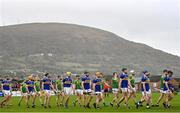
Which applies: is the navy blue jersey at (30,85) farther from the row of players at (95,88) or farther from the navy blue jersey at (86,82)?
the navy blue jersey at (86,82)

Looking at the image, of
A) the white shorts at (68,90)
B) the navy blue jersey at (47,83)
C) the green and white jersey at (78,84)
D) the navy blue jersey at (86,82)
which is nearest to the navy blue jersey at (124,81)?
the navy blue jersey at (86,82)

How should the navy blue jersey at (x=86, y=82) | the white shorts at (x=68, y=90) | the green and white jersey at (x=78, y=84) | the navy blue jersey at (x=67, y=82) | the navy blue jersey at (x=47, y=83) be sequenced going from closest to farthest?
the navy blue jersey at (x=86, y=82), the white shorts at (x=68, y=90), the navy blue jersey at (x=67, y=82), the navy blue jersey at (x=47, y=83), the green and white jersey at (x=78, y=84)

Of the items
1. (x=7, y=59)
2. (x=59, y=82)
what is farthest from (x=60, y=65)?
(x=59, y=82)

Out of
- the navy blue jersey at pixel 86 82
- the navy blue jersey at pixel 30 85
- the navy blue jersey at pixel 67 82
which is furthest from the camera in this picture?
the navy blue jersey at pixel 30 85

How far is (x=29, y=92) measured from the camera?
108ft

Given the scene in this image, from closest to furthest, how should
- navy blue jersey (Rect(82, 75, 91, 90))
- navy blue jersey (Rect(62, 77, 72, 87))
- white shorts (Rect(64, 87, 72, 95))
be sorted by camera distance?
navy blue jersey (Rect(82, 75, 91, 90)) → white shorts (Rect(64, 87, 72, 95)) → navy blue jersey (Rect(62, 77, 72, 87))

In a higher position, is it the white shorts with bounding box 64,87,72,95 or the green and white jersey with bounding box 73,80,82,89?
the green and white jersey with bounding box 73,80,82,89

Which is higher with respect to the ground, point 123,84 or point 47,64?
point 47,64

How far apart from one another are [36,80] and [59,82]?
166 centimetres

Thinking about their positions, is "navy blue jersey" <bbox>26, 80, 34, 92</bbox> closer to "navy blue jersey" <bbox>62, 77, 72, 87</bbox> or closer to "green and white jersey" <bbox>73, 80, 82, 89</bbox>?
"navy blue jersey" <bbox>62, 77, 72, 87</bbox>

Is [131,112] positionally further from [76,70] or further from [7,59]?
[7,59]

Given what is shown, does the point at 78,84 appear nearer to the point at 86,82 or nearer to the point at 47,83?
the point at 86,82

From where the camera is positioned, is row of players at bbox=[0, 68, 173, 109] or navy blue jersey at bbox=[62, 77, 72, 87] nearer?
row of players at bbox=[0, 68, 173, 109]

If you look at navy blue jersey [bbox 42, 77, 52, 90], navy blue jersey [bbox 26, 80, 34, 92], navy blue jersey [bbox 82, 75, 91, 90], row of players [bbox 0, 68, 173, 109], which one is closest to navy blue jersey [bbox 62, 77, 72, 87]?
row of players [bbox 0, 68, 173, 109]
